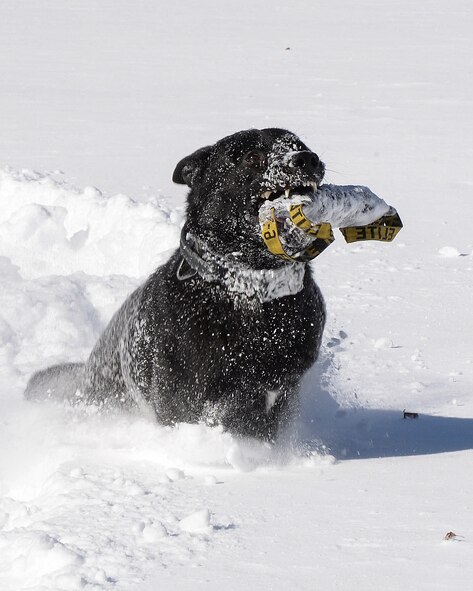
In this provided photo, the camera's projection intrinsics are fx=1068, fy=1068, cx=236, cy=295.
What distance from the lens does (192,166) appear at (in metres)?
4.55

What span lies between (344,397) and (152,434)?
1.08m

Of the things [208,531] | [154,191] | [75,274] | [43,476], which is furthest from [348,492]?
[154,191]

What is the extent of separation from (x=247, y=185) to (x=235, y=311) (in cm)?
50

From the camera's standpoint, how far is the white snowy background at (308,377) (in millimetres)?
3104

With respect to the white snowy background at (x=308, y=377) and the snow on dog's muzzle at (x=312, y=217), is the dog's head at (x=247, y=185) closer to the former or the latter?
the snow on dog's muzzle at (x=312, y=217)

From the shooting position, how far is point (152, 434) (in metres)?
4.44

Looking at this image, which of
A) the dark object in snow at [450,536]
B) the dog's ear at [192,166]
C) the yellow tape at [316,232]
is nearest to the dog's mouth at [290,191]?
the yellow tape at [316,232]

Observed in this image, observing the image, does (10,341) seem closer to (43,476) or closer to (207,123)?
(43,476)

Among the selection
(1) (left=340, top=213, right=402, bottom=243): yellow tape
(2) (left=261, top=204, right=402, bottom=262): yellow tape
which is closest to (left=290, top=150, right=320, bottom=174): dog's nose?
(2) (left=261, top=204, right=402, bottom=262): yellow tape

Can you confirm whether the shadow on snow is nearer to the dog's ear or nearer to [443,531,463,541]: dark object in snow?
the dog's ear

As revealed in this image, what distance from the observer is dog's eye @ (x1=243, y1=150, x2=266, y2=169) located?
4.27 metres

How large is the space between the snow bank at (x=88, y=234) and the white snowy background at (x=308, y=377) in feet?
0.07

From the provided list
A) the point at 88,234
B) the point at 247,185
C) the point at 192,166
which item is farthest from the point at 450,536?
the point at 88,234

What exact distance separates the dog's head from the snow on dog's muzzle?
0.25 feet
